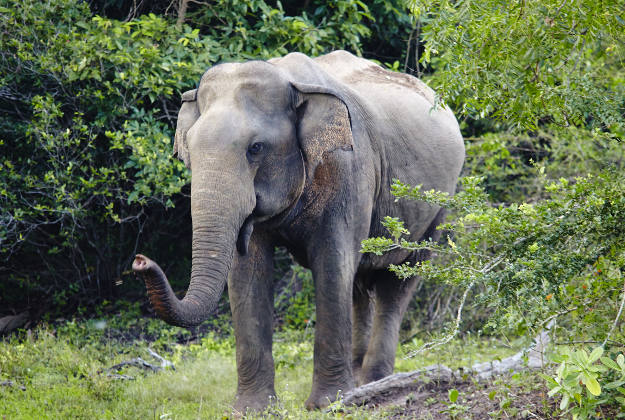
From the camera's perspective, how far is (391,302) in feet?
24.5

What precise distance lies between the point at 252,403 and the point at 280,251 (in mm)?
5230

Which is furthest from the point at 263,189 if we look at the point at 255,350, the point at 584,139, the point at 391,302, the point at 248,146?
the point at 584,139

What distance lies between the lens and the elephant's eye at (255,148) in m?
5.32

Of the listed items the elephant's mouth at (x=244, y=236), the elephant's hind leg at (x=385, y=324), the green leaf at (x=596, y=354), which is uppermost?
the green leaf at (x=596, y=354)

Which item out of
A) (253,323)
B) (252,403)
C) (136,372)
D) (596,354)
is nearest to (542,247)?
(596,354)

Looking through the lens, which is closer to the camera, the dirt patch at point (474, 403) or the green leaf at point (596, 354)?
the green leaf at point (596, 354)

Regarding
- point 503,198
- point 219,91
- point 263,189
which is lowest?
point 503,198

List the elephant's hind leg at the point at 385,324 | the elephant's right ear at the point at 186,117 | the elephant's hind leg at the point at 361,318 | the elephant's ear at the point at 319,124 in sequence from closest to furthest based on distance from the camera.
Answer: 1. the elephant's ear at the point at 319,124
2. the elephant's right ear at the point at 186,117
3. the elephant's hind leg at the point at 385,324
4. the elephant's hind leg at the point at 361,318

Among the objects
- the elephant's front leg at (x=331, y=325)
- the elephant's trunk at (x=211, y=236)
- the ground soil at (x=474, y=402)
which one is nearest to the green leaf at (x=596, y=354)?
the ground soil at (x=474, y=402)

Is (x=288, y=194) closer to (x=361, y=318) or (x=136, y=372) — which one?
(x=361, y=318)

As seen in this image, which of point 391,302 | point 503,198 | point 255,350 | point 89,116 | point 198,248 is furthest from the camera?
point 503,198

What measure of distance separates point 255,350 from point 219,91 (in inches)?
75.3

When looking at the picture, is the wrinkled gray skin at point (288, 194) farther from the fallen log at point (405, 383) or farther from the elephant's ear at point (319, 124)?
the fallen log at point (405, 383)

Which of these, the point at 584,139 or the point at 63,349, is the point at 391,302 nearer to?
the point at 63,349
